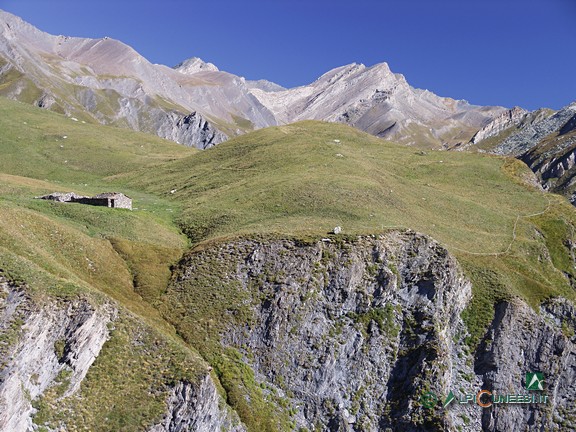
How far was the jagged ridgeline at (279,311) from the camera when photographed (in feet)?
104

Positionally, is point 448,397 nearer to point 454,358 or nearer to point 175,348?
point 454,358

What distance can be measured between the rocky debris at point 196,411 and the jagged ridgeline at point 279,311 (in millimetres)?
137

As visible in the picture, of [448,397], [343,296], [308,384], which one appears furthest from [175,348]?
[448,397]

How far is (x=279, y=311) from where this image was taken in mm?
43312

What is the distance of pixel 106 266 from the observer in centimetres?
4516

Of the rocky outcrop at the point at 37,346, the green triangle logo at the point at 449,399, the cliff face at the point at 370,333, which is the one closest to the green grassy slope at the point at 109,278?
the rocky outcrop at the point at 37,346

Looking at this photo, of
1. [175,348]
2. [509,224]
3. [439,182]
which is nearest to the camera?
[175,348]

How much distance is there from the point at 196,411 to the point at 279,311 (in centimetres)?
1284

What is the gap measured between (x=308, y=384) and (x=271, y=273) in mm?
11180

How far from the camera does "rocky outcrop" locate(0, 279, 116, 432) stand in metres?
27.6
